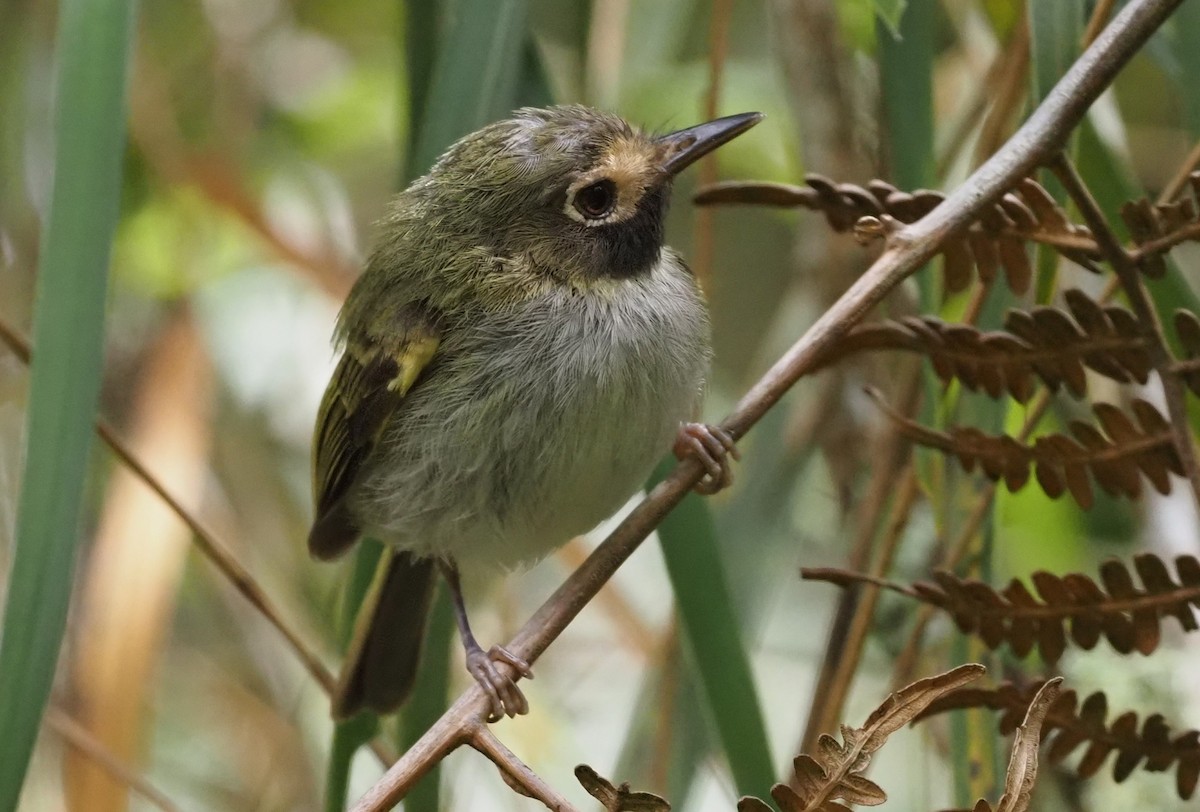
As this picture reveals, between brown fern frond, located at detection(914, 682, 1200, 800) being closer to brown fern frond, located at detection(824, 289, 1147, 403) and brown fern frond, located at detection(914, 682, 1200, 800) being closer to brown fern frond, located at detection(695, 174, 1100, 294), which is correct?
brown fern frond, located at detection(824, 289, 1147, 403)

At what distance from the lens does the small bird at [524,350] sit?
2086mm

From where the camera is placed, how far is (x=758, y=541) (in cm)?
292

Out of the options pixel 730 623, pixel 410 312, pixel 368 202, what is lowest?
pixel 730 623

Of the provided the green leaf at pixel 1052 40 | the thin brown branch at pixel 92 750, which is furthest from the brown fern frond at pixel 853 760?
the thin brown branch at pixel 92 750

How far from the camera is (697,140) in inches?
83.0

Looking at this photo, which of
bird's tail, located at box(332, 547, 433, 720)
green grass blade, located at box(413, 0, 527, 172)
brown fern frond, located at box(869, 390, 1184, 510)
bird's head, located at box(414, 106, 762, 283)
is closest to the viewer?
brown fern frond, located at box(869, 390, 1184, 510)

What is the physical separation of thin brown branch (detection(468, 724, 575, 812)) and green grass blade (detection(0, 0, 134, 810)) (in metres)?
0.49

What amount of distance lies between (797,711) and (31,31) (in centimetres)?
285

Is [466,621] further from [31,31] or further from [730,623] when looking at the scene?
[31,31]

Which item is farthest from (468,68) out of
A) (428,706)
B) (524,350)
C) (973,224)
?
(428,706)

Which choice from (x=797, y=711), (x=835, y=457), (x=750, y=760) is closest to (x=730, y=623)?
(x=750, y=760)

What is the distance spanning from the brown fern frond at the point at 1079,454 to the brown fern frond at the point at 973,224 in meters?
0.20

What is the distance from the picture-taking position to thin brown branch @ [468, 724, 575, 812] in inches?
50.0

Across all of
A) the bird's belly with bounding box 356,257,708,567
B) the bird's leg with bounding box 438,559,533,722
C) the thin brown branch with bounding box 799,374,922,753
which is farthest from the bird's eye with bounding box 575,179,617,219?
the bird's leg with bounding box 438,559,533,722
